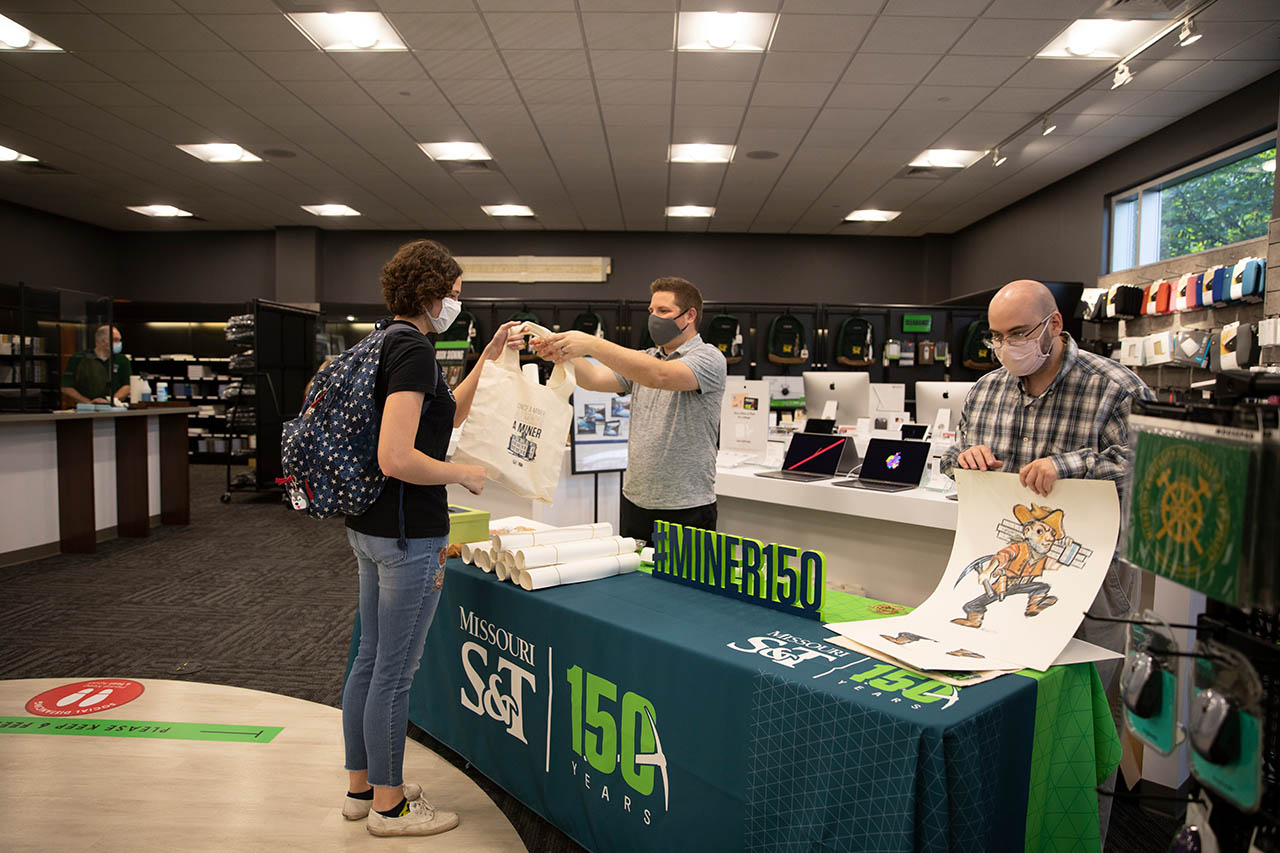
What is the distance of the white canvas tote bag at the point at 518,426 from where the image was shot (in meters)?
2.16

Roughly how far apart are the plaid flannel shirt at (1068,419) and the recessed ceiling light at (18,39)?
6889 mm

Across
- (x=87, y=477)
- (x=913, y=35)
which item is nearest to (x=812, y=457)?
(x=913, y=35)

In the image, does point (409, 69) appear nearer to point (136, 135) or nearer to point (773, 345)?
point (136, 135)

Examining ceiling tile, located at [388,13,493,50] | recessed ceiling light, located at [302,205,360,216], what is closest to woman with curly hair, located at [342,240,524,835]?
ceiling tile, located at [388,13,493,50]

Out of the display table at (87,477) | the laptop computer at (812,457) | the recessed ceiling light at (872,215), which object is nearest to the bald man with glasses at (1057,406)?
the laptop computer at (812,457)

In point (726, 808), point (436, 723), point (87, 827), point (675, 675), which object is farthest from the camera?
point (436, 723)

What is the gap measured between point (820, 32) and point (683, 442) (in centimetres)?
398

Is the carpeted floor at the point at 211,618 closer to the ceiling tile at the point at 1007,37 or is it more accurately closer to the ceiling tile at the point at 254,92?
the ceiling tile at the point at 254,92

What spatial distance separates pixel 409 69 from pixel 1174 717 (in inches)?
252

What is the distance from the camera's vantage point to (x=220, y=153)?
8102 millimetres

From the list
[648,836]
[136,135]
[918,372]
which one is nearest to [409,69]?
[136,135]

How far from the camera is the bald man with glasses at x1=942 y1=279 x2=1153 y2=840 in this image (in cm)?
186

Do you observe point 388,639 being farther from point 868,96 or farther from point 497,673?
point 868,96

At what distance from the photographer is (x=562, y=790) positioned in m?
1.89
